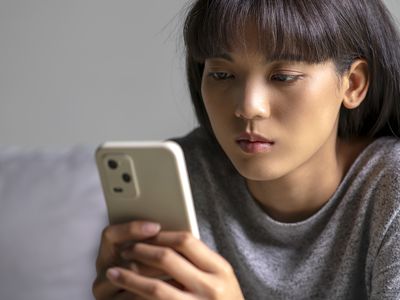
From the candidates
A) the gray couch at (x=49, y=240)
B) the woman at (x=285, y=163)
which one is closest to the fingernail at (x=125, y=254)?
the woman at (x=285, y=163)

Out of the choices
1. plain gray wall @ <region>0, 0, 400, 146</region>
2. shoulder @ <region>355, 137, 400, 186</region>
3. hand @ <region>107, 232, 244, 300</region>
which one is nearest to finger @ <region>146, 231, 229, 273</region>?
hand @ <region>107, 232, 244, 300</region>

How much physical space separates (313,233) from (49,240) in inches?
16.7

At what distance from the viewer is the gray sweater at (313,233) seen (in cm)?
78

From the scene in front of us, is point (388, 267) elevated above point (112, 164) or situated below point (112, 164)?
below

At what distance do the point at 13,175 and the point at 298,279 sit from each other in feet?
1.71

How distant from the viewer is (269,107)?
2.37ft

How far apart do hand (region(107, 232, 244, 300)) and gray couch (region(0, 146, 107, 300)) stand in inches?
15.6

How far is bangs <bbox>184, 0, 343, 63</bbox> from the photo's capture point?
2.31 feet

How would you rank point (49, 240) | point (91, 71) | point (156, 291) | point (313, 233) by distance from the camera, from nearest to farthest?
point (156, 291) → point (313, 233) → point (49, 240) → point (91, 71)

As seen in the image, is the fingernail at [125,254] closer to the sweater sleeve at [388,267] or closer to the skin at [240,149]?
the skin at [240,149]

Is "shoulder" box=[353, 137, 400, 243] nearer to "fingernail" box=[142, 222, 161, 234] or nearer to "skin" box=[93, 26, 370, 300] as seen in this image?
"skin" box=[93, 26, 370, 300]

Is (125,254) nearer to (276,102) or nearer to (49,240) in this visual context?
(276,102)

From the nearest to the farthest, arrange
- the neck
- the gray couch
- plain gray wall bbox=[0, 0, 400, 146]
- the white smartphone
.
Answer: the white smartphone < the neck < the gray couch < plain gray wall bbox=[0, 0, 400, 146]

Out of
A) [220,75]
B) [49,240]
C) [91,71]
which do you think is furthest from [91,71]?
[220,75]
